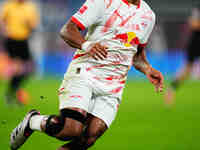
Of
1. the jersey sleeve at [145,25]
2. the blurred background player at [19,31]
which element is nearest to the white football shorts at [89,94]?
the jersey sleeve at [145,25]

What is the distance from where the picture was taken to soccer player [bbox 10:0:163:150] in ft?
17.5

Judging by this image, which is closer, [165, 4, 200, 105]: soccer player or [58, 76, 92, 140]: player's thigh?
[58, 76, 92, 140]: player's thigh

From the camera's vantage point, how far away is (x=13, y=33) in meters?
14.7

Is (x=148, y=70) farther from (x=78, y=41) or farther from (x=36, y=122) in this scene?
(x=36, y=122)

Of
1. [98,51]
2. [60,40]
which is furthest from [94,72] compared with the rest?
[60,40]

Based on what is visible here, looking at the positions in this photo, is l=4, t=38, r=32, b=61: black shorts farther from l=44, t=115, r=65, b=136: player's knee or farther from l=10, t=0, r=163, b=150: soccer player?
l=44, t=115, r=65, b=136: player's knee

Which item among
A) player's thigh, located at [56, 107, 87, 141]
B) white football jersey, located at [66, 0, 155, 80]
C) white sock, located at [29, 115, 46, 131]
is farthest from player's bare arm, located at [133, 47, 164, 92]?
white sock, located at [29, 115, 46, 131]

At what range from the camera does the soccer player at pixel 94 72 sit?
17.5 feet

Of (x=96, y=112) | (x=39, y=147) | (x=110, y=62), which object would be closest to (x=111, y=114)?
(x=96, y=112)

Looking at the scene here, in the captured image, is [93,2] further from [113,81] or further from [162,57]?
[162,57]

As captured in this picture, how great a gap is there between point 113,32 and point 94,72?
43 centimetres

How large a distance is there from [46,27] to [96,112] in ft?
51.5

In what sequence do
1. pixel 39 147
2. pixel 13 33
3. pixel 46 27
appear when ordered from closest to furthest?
1. pixel 39 147
2. pixel 13 33
3. pixel 46 27

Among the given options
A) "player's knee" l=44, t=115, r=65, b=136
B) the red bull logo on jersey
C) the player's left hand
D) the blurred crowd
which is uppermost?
the red bull logo on jersey
